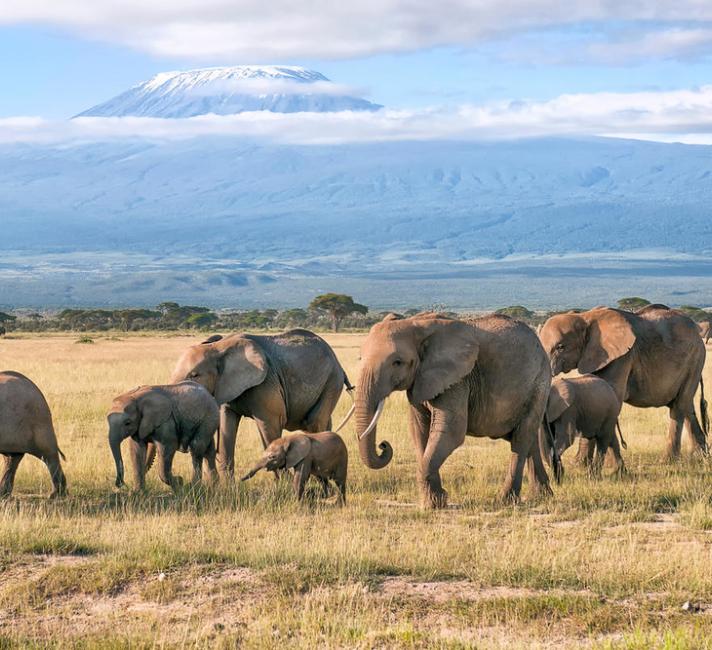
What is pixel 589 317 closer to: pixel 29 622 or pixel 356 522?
pixel 356 522

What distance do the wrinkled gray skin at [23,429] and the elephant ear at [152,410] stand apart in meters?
0.97

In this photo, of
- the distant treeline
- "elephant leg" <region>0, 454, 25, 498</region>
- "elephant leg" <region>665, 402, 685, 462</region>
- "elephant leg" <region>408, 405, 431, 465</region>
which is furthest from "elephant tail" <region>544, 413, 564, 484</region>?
the distant treeline

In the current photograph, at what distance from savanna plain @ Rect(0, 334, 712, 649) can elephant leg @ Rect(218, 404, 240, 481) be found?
45 cm

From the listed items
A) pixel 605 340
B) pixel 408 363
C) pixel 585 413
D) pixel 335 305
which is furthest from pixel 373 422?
pixel 335 305

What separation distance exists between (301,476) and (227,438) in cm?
222

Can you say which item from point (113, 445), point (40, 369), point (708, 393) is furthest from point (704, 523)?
point (40, 369)

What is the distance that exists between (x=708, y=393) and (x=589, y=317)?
1024cm

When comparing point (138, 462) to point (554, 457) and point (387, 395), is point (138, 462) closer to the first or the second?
point (387, 395)

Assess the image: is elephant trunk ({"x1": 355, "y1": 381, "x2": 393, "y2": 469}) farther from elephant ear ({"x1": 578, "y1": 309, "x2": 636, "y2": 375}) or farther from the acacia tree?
the acacia tree

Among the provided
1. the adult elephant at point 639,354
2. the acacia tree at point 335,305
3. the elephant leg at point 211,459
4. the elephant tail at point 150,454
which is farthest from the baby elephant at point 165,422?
the acacia tree at point 335,305

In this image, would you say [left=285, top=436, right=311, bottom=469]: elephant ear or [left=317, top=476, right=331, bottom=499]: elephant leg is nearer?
[left=285, top=436, right=311, bottom=469]: elephant ear

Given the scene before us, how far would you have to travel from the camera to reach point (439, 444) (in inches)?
522

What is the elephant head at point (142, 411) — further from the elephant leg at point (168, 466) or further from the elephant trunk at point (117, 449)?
the elephant leg at point (168, 466)

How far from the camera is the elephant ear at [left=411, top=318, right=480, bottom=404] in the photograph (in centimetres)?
1309
